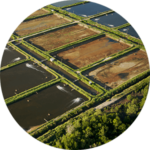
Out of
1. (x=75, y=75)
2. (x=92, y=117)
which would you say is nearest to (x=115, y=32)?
(x=75, y=75)

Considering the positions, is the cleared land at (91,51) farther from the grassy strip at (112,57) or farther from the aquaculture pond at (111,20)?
the aquaculture pond at (111,20)

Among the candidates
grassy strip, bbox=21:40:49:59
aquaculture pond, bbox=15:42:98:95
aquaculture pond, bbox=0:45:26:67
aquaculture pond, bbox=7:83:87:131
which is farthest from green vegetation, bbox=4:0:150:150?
grassy strip, bbox=21:40:49:59

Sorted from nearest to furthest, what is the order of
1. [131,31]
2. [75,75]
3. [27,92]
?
[27,92], [75,75], [131,31]

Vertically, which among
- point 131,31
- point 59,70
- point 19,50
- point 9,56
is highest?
point 131,31

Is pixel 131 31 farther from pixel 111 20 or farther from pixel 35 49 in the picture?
pixel 35 49

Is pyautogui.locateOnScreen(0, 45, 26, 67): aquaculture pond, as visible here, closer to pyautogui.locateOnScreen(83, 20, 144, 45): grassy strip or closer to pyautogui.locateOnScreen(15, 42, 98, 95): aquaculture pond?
pyautogui.locateOnScreen(15, 42, 98, 95): aquaculture pond

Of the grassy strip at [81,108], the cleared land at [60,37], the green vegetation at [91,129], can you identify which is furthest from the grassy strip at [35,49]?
the green vegetation at [91,129]

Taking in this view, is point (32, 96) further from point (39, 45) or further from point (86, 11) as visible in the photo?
point (86, 11)
